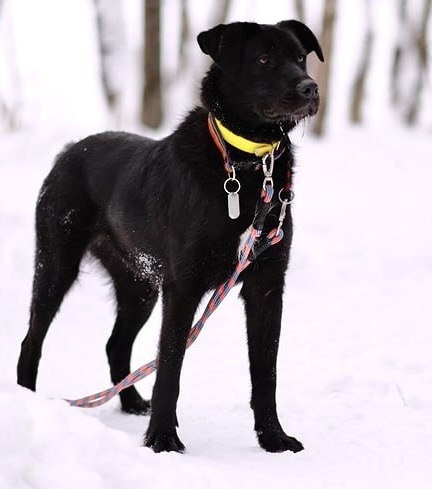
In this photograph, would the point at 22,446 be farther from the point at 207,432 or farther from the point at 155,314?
the point at 155,314

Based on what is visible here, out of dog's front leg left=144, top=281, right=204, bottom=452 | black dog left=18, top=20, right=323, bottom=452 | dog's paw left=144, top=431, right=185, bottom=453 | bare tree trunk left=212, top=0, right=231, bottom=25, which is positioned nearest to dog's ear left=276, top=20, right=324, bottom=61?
black dog left=18, top=20, right=323, bottom=452

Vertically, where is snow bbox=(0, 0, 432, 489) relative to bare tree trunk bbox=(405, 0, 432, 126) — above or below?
above

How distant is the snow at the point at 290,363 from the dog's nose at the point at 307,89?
1.04 meters

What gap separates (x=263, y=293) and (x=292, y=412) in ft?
2.91

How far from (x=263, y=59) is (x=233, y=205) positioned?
2.35ft

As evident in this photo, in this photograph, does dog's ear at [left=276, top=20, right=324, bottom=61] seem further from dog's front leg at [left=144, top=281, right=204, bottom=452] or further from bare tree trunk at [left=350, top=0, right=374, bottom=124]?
bare tree trunk at [left=350, top=0, right=374, bottom=124]

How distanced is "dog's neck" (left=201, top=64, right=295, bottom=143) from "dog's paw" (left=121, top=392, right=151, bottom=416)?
1.89m

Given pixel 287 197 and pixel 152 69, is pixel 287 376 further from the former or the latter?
pixel 152 69

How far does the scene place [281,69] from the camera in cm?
383

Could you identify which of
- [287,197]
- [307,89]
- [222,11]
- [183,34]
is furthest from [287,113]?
[183,34]

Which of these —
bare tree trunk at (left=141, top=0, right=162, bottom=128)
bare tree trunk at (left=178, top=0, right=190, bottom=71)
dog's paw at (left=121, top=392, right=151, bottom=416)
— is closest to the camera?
dog's paw at (left=121, top=392, right=151, bottom=416)

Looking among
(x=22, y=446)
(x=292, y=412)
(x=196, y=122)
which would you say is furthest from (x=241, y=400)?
(x=22, y=446)

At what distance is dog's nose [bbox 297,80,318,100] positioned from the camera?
12.0 feet

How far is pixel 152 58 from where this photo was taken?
14.0 m
